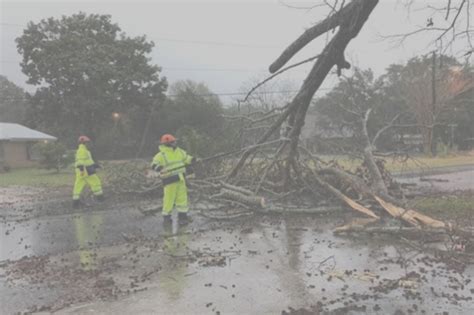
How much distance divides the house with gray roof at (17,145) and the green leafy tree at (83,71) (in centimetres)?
168

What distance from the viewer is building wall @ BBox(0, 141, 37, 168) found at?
32.8m

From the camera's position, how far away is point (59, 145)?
25.0 m

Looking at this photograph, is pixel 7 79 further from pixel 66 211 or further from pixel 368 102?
pixel 66 211

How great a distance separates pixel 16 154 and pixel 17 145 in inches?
25.2

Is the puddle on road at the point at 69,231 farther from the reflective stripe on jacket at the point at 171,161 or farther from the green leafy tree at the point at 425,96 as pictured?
the green leafy tree at the point at 425,96

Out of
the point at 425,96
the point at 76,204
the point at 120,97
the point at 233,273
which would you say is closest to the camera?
the point at 233,273

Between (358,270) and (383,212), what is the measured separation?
3545 millimetres

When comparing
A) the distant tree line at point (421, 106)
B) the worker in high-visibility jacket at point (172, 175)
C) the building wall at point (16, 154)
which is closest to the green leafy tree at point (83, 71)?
the building wall at point (16, 154)

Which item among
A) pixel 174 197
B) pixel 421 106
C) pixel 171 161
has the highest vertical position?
pixel 421 106

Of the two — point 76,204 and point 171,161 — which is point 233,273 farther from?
point 76,204

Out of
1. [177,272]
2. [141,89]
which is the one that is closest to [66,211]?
[177,272]

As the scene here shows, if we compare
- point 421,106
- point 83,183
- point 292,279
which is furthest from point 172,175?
point 421,106

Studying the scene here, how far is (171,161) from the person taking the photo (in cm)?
916

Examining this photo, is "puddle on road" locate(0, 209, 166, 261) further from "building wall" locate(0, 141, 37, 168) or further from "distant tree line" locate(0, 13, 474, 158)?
"building wall" locate(0, 141, 37, 168)
